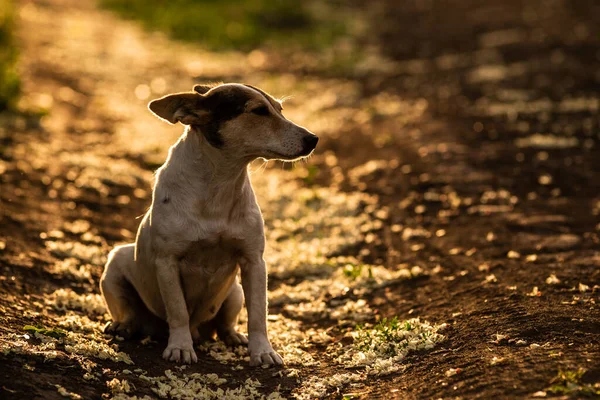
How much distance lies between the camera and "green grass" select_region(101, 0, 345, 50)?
3000 centimetres

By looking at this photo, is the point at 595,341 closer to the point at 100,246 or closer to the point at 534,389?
the point at 534,389

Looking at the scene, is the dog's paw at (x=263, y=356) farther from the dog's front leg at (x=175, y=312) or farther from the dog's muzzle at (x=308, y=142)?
the dog's muzzle at (x=308, y=142)

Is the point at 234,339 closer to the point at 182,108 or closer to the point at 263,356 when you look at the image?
the point at 263,356

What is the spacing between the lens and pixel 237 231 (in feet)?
23.5

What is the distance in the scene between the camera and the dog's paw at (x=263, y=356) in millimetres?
7289

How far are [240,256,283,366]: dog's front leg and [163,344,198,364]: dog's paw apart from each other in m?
0.52

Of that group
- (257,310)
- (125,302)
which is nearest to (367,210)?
(125,302)

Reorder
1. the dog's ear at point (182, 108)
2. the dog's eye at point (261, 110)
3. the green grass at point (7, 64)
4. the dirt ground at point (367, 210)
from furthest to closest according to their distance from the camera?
1. the green grass at point (7, 64)
2. the dog's eye at point (261, 110)
3. the dog's ear at point (182, 108)
4. the dirt ground at point (367, 210)

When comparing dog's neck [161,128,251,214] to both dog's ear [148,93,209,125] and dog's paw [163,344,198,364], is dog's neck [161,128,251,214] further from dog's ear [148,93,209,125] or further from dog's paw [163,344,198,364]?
dog's paw [163,344,198,364]

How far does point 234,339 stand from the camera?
26.5 ft

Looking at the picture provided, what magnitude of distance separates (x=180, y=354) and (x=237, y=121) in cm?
210

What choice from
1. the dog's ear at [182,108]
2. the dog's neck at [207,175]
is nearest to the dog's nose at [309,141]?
the dog's neck at [207,175]

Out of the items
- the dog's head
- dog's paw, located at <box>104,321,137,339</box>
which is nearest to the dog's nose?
the dog's head

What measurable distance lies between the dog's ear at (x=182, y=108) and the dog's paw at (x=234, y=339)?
7.29ft
